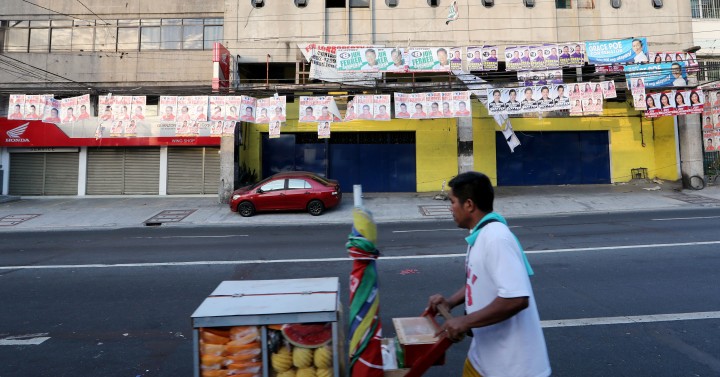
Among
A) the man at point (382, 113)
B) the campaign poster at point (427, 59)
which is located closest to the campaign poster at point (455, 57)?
the campaign poster at point (427, 59)

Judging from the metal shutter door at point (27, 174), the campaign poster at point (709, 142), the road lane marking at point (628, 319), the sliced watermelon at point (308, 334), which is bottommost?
the road lane marking at point (628, 319)

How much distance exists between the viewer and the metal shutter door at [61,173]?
20.2 m

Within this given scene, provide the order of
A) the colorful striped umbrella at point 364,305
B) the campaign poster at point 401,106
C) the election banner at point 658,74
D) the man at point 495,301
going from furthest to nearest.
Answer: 1. the election banner at point 658,74
2. the campaign poster at point 401,106
3. the colorful striped umbrella at point 364,305
4. the man at point 495,301

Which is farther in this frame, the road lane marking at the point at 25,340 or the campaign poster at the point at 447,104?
the campaign poster at the point at 447,104

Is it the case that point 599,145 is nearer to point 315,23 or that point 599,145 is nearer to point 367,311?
point 315,23

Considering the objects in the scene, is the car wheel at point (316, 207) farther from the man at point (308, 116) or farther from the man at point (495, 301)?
the man at point (495, 301)

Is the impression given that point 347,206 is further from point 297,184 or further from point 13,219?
point 13,219

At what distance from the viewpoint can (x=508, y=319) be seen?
1882 millimetres

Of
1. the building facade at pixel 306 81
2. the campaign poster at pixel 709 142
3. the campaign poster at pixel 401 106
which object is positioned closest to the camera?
the campaign poster at pixel 401 106

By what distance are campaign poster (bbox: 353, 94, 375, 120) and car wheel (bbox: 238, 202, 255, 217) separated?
548 centimetres

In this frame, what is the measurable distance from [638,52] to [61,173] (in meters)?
27.4

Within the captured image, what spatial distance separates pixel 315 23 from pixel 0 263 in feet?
50.4

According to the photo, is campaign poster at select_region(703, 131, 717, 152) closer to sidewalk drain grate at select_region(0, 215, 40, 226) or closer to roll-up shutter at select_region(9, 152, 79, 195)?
sidewalk drain grate at select_region(0, 215, 40, 226)

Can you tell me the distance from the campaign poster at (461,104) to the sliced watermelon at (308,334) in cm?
1492
